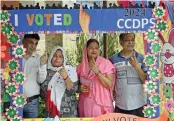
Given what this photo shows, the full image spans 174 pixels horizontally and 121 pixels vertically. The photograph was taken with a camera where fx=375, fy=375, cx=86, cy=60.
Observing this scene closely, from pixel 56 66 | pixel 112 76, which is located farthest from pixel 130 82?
pixel 56 66

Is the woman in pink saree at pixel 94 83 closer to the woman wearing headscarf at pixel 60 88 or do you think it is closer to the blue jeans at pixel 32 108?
the woman wearing headscarf at pixel 60 88

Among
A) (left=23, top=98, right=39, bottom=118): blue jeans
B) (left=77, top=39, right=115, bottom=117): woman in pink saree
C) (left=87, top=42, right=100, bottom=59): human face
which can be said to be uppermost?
(left=87, top=42, right=100, bottom=59): human face

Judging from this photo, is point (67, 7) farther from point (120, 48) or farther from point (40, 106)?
point (40, 106)

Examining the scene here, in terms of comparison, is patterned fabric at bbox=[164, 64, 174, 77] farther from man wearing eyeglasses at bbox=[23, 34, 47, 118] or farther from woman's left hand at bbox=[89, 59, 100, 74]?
man wearing eyeglasses at bbox=[23, 34, 47, 118]

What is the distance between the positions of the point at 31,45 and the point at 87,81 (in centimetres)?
44

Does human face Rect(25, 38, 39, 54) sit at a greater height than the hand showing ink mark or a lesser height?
greater

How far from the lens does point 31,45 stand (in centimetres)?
248

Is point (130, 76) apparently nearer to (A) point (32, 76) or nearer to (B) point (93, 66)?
(B) point (93, 66)

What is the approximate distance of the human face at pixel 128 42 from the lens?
8.04 ft

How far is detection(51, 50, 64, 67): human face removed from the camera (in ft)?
8.09

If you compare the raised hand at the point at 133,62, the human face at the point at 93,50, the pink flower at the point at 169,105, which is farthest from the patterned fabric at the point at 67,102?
the pink flower at the point at 169,105

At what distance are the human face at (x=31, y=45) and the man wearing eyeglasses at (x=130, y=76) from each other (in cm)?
52

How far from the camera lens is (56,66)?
2.48m

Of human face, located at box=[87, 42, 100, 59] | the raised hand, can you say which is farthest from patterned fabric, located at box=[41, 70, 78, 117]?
the raised hand
